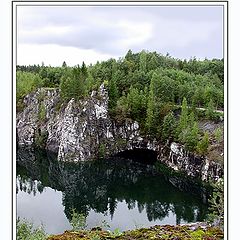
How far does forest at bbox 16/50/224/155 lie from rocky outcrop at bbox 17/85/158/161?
342mm

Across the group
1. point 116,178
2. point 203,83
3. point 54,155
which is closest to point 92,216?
point 116,178

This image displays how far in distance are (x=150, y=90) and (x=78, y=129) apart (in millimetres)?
3391

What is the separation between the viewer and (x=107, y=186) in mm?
12852

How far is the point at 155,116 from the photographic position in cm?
1562

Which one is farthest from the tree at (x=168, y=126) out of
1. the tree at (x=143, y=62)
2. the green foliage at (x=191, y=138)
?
the tree at (x=143, y=62)

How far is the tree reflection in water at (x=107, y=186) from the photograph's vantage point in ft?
35.3

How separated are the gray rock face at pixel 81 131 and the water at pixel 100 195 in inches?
30.1

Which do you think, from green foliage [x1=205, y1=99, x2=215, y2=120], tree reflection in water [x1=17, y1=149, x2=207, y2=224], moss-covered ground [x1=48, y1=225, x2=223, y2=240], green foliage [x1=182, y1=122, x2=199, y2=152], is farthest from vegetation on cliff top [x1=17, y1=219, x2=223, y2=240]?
green foliage [x1=205, y1=99, x2=215, y2=120]

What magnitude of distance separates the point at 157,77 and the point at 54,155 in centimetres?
548

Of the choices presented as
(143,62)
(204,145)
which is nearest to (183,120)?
(204,145)

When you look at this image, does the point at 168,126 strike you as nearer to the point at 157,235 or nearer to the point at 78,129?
the point at 78,129

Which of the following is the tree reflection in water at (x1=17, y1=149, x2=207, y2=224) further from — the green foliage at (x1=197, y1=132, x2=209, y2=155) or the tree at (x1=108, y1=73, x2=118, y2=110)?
the tree at (x1=108, y1=73, x2=118, y2=110)

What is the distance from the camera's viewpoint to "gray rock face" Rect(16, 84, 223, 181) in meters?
16.0

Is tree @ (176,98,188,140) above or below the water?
above
